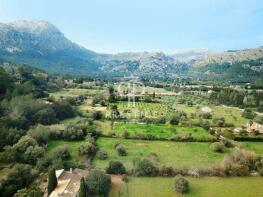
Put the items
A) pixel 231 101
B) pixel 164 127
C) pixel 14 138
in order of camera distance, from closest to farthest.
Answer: pixel 14 138 < pixel 164 127 < pixel 231 101

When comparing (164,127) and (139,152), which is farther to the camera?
(164,127)

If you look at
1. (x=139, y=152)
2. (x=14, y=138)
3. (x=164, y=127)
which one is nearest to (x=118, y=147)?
(x=139, y=152)

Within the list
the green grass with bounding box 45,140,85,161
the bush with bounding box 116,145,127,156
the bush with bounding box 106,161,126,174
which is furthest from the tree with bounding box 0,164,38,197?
the bush with bounding box 116,145,127,156

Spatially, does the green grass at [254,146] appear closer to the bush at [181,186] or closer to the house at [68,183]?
the bush at [181,186]

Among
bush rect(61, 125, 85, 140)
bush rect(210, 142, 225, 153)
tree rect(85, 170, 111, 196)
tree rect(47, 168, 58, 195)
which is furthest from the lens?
bush rect(61, 125, 85, 140)

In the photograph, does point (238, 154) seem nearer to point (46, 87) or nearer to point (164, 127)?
point (164, 127)

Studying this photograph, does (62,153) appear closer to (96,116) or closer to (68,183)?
(68,183)

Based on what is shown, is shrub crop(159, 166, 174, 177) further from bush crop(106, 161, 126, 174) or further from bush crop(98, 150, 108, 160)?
bush crop(98, 150, 108, 160)

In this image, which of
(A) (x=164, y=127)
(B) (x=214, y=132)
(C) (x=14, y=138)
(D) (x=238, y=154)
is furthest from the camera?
(A) (x=164, y=127)
